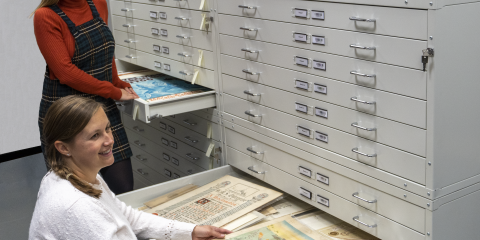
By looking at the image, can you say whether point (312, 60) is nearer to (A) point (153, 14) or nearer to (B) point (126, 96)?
(B) point (126, 96)

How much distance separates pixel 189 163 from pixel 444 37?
198cm

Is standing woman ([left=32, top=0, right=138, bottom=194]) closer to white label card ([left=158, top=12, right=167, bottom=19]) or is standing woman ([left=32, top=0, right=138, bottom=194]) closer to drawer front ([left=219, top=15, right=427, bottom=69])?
white label card ([left=158, top=12, right=167, bottom=19])

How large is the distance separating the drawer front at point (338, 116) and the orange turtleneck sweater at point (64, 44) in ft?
2.20

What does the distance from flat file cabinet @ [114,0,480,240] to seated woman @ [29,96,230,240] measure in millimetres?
884

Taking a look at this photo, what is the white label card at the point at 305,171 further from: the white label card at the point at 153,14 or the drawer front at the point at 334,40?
the white label card at the point at 153,14

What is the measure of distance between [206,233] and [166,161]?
167cm

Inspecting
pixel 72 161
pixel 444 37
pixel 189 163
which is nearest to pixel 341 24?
pixel 444 37

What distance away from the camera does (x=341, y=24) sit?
6.24 feet

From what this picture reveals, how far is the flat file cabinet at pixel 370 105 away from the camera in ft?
5.45

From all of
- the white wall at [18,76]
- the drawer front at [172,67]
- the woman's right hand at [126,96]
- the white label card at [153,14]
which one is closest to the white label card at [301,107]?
the drawer front at [172,67]

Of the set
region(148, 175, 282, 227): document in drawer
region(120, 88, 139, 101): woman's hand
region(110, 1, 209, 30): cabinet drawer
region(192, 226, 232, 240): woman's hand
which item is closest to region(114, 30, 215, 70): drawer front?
region(110, 1, 209, 30): cabinet drawer

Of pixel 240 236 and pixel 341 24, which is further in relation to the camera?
pixel 240 236

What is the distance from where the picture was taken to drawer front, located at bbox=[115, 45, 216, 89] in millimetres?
2850

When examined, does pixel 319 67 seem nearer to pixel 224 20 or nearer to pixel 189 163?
pixel 224 20
